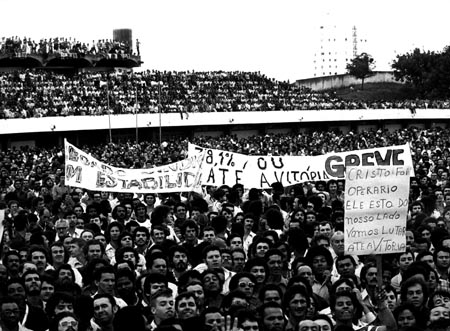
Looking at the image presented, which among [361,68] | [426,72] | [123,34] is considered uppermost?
[123,34]

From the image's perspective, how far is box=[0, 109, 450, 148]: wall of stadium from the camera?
43594mm

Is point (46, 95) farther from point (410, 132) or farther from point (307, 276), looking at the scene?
point (307, 276)

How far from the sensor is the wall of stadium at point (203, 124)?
43594 mm

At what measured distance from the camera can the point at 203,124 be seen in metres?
48.7

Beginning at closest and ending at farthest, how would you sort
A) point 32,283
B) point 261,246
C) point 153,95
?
point 32,283 < point 261,246 < point 153,95

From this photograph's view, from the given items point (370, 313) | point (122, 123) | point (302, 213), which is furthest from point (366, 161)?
point (122, 123)

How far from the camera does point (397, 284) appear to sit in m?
9.38

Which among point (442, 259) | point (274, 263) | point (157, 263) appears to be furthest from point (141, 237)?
point (442, 259)

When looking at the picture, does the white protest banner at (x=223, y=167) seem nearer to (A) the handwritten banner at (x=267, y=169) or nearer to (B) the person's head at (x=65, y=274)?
(A) the handwritten banner at (x=267, y=169)

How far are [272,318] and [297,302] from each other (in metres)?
0.39

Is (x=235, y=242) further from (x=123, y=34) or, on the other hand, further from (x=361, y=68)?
(x=361, y=68)

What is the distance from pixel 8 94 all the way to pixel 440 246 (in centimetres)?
3723

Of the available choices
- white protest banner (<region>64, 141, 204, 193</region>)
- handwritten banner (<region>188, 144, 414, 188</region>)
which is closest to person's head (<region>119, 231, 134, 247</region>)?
white protest banner (<region>64, 141, 204, 193</region>)

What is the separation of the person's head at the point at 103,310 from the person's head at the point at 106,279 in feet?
2.95
